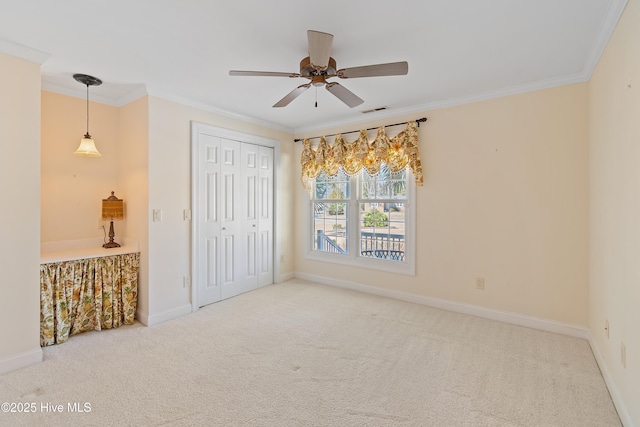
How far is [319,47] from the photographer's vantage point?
1884mm

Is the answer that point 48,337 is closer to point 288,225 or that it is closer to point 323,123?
point 288,225

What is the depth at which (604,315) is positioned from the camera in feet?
7.63

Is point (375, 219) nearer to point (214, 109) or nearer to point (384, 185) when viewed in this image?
point (384, 185)

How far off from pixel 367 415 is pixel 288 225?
11.2 ft

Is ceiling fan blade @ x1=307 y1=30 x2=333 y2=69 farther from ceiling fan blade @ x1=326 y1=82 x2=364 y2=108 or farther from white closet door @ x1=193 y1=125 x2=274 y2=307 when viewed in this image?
white closet door @ x1=193 y1=125 x2=274 y2=307

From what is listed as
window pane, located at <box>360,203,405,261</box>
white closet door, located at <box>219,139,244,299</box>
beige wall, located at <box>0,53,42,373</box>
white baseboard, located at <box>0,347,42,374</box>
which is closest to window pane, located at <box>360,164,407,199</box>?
window pane, located at <box>360,203,405,261</box>

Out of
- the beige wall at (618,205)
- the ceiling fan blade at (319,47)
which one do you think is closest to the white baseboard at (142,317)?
the ceiling fan blade at (319,47)

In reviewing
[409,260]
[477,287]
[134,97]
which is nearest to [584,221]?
[477,287]

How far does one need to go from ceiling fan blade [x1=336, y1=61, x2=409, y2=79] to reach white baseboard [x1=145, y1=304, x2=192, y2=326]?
10.1 ft

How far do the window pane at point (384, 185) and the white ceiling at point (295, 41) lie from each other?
109 cm

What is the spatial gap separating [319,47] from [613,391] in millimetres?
2976

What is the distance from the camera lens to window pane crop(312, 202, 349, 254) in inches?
181

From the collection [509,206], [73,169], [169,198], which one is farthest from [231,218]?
[509,206]

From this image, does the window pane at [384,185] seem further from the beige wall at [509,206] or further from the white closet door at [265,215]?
the white closet door at [265,215]
